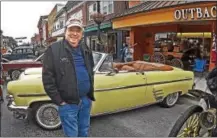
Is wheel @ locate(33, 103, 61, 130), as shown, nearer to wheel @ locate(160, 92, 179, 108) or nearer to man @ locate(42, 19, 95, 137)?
man @ locate(42, 19, 95, 137)

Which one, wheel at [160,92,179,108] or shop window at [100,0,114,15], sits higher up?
shop window at [100,0,114,15]

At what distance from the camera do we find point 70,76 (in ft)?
10.3

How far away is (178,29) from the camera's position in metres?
16.1

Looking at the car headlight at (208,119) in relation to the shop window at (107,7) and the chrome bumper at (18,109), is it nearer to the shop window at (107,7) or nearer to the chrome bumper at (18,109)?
the chrome bumper at (18,109)

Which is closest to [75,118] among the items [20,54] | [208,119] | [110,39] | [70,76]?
[70,76]

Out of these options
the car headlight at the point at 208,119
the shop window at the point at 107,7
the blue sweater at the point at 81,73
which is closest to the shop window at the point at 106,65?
the blue sweater at the point at 81,73

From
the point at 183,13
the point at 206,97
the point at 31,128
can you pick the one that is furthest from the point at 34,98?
the point at 183,13

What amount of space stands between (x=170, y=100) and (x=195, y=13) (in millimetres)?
4550

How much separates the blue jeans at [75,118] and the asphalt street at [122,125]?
1.28 meters

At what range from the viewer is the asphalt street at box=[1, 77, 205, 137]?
479 centimetres

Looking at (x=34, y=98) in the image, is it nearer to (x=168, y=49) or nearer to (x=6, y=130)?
(x=6, y=130)

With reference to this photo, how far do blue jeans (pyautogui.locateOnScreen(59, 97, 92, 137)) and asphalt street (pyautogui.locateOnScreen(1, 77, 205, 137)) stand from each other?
128 cm

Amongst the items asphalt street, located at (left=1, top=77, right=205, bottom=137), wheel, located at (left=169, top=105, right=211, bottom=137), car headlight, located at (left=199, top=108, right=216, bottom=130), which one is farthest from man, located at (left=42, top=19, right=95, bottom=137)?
asphalt street, located at (left=1, top=77, right=205, bottom=137)

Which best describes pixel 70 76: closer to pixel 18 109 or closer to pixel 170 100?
pixel 18 109
